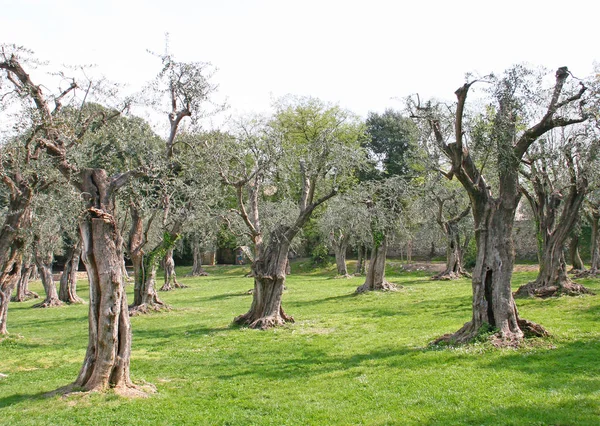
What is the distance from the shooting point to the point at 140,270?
23547mm

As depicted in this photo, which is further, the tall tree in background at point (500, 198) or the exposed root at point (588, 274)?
the exposed root at point (588, 274)

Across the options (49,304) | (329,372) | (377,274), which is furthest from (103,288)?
(49,304)

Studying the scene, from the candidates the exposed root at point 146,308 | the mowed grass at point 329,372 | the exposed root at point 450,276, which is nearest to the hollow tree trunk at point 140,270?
the exposed root at point 146,308

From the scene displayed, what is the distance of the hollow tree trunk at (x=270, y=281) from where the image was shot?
58.0 feet

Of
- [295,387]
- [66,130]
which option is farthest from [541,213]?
[66,130]

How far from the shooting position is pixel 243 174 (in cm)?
1894

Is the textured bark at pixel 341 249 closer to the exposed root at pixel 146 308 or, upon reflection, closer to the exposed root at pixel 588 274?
the exposed root at pixel 588 274

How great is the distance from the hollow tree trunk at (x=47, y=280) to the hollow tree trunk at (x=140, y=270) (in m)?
8.16

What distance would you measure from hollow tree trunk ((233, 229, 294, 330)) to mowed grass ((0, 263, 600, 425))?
788 mm

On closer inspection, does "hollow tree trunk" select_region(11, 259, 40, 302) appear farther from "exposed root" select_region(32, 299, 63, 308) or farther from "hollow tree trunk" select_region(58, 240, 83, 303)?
"exposed root" select_region(32, 299, 63, 308)

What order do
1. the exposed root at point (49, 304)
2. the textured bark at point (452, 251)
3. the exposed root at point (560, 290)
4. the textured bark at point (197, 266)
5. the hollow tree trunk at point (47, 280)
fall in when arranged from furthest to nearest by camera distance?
the textured bark at point (197, 266) < the textured bark at point (452, 251) < the hollow tree trunk at point (47, 280) < the exposed root at point (49, 304) < the exposed root at point (560, 290)

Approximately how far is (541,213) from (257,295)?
1259cm

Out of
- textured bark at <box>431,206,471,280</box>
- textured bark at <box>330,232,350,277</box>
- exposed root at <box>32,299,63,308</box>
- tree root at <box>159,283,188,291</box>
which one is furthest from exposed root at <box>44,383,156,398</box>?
textured bark at <box>330,232,350,277</box>

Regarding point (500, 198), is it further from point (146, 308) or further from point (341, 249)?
point (341, 249)
